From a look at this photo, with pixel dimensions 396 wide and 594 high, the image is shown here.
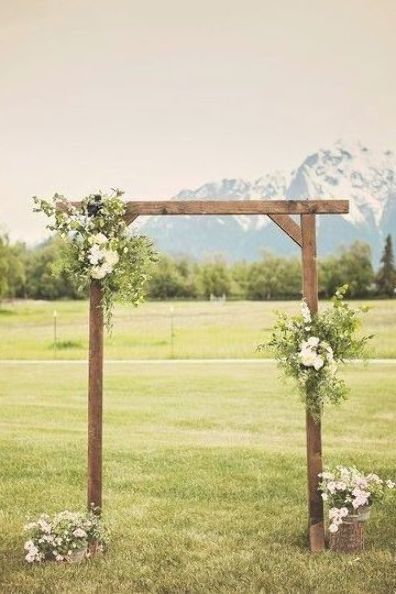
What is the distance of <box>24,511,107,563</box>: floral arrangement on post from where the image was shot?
231 inches

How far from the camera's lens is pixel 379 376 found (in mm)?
17047

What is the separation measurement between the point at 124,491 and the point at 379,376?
33.5ft

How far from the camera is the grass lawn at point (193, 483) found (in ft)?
18.4

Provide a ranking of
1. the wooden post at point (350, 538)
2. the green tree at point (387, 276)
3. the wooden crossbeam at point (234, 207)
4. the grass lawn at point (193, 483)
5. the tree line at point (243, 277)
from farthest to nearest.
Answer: the green tree at point (387, 276), the tree line at point (243, 277), the wooden crossbeam at point (234, 207), the wooden post at point (350, 538), the grass lawn at point (193, 483)

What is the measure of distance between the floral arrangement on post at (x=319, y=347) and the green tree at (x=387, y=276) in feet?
196

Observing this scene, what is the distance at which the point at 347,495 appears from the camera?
6.12 meters

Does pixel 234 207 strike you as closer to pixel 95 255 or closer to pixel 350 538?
pixel 95 255

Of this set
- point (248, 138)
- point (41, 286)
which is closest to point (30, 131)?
point (41, 286)

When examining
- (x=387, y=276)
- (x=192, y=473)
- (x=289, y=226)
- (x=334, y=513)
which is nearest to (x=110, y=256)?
(x=289, y=226)

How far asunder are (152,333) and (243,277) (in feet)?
142

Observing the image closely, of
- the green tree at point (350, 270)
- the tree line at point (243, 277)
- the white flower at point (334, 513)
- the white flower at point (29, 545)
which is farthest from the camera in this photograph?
the green tree at point (350, 270)

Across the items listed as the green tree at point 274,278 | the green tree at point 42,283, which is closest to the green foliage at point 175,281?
the green tree at point 274,278

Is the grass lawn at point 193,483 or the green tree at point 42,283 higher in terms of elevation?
the green tree at point 42,283

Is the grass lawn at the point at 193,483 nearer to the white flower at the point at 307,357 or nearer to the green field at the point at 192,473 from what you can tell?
the green field at the point at 192,473
